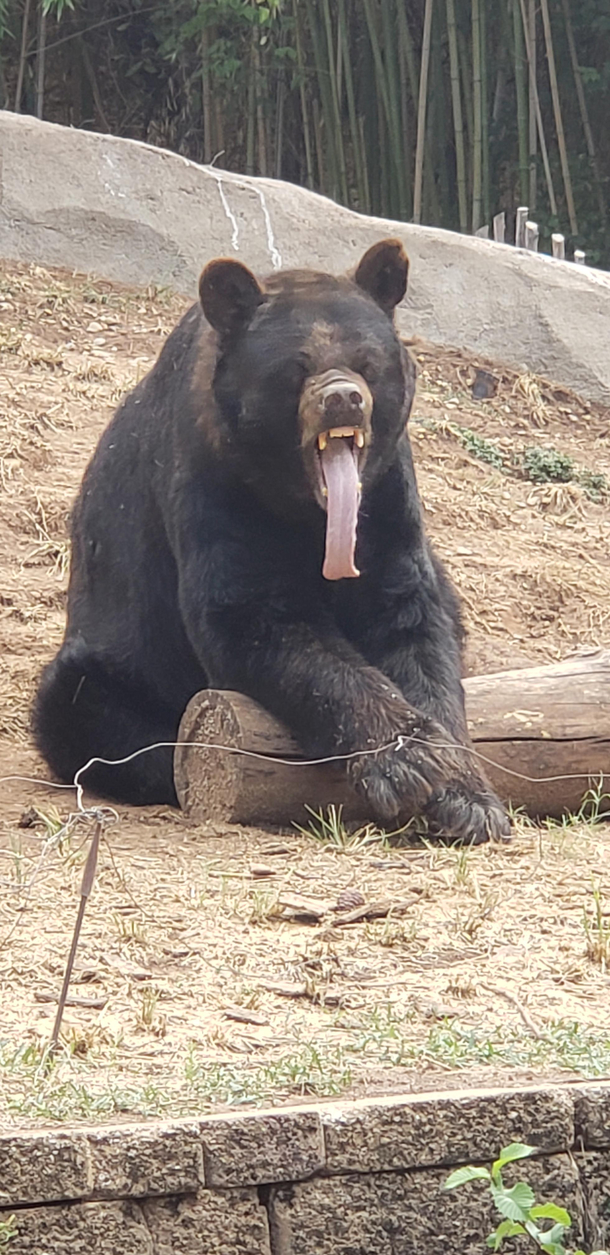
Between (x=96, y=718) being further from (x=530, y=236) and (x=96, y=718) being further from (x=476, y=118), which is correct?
(x=476, y=118)

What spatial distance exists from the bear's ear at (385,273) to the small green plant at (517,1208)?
11.4 feet

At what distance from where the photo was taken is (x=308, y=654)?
5.24 m

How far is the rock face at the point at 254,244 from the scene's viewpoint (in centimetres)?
1085

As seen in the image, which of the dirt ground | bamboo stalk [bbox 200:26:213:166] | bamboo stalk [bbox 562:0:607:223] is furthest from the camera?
bamboo stalk [bbox 562:0:607:223]

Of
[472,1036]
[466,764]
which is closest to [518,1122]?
[472,1036]

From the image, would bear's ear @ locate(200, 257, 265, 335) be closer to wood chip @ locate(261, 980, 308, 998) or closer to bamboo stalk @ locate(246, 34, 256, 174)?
wood chip @ locate(261, 980, 308, 998)

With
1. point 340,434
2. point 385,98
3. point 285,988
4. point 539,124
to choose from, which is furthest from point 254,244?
point 285,988

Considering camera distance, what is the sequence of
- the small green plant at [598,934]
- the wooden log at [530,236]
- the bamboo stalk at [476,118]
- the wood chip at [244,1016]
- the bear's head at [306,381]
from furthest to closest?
the bamboo stalk at [476,118]
the wooden log at [530,236]
the bear's head at [306,381]
the small green plant at [598,934]
the wood chip at [244,1016]

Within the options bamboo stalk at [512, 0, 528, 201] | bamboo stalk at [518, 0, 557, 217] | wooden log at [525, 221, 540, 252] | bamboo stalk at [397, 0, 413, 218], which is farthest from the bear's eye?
bamboo stalk at [397, 0, 413, 218]

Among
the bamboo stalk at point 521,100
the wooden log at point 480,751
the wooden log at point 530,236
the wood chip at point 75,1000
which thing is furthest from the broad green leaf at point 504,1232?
the bamboo stalk at point 521,100

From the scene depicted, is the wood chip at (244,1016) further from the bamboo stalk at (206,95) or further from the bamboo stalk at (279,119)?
the bamboo stalk at (279,119)

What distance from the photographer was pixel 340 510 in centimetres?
506

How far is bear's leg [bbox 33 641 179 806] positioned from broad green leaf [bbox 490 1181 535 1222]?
137 inches

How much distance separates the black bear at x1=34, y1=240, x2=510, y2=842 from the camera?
5121mm
